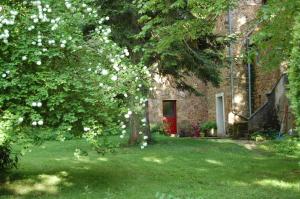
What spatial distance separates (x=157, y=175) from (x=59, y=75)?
385 centimetres

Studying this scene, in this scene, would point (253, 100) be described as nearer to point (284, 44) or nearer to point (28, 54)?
point (284, 44)

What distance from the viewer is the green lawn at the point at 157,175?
8594 millimetres

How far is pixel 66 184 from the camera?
931 centimetres

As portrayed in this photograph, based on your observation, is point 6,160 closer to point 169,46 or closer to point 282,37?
point 169,46

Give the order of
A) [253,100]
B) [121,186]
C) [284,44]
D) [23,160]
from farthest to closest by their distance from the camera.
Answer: [253,100], [23,160], [284,44], [121,186]

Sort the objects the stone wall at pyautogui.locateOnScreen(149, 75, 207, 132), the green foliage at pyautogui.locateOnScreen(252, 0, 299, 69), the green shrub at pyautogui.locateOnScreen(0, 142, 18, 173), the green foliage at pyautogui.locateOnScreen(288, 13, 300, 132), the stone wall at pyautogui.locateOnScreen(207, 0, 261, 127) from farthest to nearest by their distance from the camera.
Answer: the stone wall at pyautogui.locateOnScreen(149, 75, 207, 132) → the stone wall at pyautogui.locateOnScreen(207, 0, 261, 127) → the green shrub at pyautogui.locateOnScreen(0, 142, 18, 173) → the green foliage at pyautogui.locateOnScreen(252, 0, 299, 69) → the green foliage at pyautogui.locateOnScreen(288, 13, 300, 132)

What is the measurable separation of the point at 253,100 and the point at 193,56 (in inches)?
344

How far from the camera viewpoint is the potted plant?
25595mm

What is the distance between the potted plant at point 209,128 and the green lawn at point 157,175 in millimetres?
11001

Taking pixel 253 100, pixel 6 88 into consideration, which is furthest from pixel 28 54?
pixel 253 100

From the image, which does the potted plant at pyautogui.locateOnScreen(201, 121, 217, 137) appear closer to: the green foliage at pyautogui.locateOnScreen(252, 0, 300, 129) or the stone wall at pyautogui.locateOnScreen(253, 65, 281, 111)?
the stone wall at pyautogui.locateOnScreen(253, 65, 281, 111)

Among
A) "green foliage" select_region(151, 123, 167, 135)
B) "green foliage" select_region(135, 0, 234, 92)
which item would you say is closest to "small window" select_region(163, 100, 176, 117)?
"green foliage" select_region(151, 123, 167, 135)

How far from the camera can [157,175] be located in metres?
10.4

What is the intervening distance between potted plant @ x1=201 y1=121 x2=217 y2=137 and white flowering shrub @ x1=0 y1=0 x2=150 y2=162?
57.8 ft
